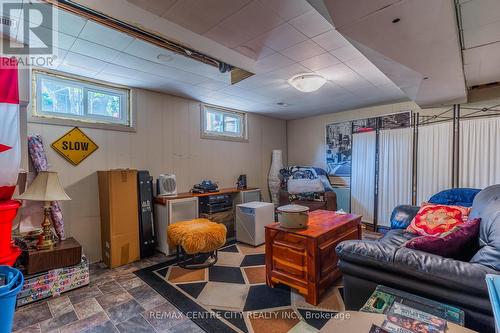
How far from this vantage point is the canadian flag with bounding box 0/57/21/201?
1.75m

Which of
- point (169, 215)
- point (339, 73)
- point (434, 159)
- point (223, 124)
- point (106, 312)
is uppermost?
point (339, 73)

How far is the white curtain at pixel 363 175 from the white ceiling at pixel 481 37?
6.12 feet

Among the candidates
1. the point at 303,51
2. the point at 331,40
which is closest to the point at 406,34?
the point at 331,40

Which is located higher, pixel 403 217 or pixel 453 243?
pixel 453 243

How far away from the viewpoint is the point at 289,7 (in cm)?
177

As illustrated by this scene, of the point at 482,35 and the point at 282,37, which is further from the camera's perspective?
the point at 282,37

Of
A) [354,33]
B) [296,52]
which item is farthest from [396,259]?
[296,52]

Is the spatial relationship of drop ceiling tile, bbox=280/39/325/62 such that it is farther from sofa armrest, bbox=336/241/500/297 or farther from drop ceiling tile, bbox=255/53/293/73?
sofa armrest, bbox=336/241/500/297

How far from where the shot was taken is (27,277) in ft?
7.39

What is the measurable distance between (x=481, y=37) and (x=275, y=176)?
408cm

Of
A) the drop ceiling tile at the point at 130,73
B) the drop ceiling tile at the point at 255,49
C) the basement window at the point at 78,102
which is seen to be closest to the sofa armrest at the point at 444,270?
the drop ceiling tile at the point at 255,49

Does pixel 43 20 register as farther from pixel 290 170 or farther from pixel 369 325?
pixel 290 170

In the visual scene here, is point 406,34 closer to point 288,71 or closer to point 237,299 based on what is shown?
point 288,71

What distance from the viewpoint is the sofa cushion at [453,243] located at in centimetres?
155
